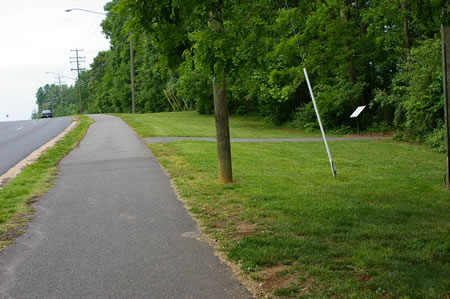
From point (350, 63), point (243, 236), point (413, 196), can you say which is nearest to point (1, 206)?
point (243, 236)

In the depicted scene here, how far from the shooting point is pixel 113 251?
17.9 ft

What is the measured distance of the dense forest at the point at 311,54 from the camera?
20.3 ft

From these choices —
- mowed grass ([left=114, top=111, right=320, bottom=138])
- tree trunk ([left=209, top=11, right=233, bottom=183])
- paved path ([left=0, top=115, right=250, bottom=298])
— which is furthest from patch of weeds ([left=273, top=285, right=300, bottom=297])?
mowed grass ([left=114, top=111, right=320, bottom=138])

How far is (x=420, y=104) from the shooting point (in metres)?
18.5

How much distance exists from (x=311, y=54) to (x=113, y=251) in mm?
22466

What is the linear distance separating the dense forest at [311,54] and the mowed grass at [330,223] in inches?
87.3

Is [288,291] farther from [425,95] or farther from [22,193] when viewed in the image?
[425,95]

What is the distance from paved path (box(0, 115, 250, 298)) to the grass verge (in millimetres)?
208

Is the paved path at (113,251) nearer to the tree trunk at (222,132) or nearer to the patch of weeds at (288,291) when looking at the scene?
the patch of weeds at (288,291)

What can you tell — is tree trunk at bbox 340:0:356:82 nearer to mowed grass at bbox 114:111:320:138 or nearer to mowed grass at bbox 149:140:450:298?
mowed grass at bbox 114:111:320:138

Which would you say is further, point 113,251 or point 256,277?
point 113,251

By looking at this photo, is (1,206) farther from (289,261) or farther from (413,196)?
(413,196)

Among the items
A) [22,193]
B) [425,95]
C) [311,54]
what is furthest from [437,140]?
[22,193]

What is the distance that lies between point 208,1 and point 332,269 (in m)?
3.63
